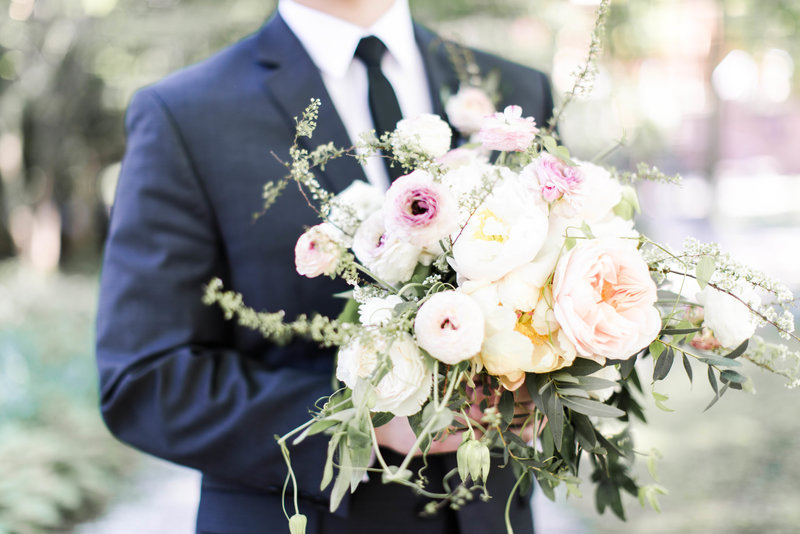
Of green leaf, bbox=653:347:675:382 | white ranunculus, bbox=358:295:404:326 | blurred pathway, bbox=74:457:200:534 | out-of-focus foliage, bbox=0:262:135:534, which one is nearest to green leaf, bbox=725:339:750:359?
green leaf, bbox=653:347:675:382

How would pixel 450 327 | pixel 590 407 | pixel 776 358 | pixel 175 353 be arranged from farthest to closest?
pixel 175 353, pixel 776 358, pixel 590 407, pixel 450 327

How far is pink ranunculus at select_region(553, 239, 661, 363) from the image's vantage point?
928 mm

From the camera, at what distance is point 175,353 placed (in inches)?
56.6

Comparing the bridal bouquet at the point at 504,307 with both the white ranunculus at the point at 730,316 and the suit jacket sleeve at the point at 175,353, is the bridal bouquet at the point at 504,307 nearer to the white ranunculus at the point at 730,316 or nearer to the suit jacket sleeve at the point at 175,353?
the white ranunculus at the point at 730,316

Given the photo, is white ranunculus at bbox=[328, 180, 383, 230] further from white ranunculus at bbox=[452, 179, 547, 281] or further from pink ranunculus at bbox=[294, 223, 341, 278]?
white ranunculus at bbox=[452, 179, 547, 281]

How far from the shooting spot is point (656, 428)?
5395 millimetres

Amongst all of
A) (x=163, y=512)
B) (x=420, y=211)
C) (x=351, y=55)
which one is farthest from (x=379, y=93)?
(x=163, y=512)

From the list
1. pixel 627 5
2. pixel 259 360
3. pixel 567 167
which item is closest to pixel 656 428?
pixel 627 5

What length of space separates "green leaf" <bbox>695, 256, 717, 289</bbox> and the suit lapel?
784 mm

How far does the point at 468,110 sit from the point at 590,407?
0.80 meters

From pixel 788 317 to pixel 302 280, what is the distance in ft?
3.20

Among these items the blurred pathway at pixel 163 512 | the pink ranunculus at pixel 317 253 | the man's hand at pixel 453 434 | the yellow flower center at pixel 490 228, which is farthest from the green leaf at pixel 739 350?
the blurred pathway at pixel 163 512

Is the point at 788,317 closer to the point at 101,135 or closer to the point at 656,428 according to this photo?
the point at 656,428

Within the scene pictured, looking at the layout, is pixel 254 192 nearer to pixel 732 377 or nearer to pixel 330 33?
pixel 330 33
